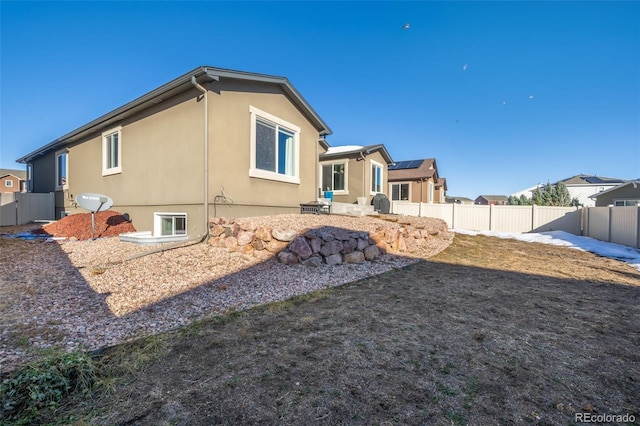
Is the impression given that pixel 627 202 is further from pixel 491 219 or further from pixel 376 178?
pixel 376 178

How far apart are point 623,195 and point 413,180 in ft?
46.3

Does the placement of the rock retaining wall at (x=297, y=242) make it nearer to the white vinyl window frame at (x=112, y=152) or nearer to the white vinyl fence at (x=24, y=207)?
the white vinyl window frame at (x=112, y=152)

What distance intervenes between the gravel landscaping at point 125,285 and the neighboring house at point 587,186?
44.2 meters

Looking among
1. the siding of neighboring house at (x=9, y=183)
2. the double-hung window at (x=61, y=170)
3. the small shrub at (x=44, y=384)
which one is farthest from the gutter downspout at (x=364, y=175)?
the siding of neighboring house at (x=9, y=183)

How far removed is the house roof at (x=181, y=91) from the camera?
22.5 feet

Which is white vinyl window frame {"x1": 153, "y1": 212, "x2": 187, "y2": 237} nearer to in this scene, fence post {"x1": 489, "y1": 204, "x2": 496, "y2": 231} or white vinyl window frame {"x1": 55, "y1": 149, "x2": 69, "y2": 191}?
white vinyl window frame {"x1": 55, "y1": 149, "x2": 69, "y2": 191}

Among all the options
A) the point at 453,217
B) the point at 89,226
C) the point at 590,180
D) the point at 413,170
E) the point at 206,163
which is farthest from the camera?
the point at 590,180

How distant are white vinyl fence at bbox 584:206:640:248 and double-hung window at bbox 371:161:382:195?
408 inches

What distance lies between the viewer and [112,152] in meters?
10.1

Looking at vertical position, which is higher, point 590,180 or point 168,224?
point 590,180

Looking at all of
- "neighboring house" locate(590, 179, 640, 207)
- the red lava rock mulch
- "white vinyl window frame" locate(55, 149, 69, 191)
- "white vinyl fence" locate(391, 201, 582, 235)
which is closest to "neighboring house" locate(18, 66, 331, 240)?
the red lava rock mulch

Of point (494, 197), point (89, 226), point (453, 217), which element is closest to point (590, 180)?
point (494, 197)

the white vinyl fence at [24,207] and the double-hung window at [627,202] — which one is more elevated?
the double-hung window at [627,202]

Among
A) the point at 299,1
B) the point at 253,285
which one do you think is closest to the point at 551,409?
the point at 253,285
